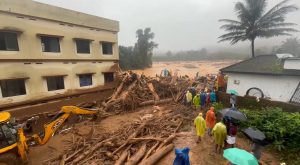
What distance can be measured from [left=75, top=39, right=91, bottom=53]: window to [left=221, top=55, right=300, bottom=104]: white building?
13381mm

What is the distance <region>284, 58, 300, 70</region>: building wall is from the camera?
12.0m

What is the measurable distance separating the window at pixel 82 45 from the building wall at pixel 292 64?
16.9 m

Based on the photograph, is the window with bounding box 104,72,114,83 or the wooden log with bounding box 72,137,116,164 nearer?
the wooden log with bounding box 72,137,116,164

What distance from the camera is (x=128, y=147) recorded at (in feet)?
28.6

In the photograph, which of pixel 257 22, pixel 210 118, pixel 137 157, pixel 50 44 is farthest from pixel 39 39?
pixel 257 22

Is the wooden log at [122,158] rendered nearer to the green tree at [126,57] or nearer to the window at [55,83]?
the window at [55,83]

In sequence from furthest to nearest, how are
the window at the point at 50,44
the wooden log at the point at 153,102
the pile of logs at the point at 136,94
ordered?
the wooden log at the point at 153,102 → the pile of logs at the point at 136,94 → the window at the point at 50,44

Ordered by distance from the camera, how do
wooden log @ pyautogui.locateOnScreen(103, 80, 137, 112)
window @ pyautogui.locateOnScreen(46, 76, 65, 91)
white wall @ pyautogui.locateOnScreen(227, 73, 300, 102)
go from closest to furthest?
white wall @ pyautogui.locateOnScreen(227, 73, 300, 102)
window @ pyautogui.locateOnScreen(46, 76, 65, 91)
wooden log @ pyautogui.locateOnScreen(103, 80, 137, 112)

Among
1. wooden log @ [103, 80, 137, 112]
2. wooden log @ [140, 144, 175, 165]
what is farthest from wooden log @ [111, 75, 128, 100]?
wooden log @ [140, 144, 175, 165]

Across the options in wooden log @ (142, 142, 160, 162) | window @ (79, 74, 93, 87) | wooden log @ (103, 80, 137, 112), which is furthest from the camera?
window @ (79, 74, 93, 87)

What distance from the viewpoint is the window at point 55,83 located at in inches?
607

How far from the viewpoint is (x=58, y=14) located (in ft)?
50.3

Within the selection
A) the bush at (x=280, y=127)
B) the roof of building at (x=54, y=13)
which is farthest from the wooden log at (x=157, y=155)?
the roof of building at (x=54, y=13)

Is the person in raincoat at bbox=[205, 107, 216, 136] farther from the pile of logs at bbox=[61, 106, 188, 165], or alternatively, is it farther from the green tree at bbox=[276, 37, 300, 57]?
the green tree at bbox=[276, 37, 300, 57]
